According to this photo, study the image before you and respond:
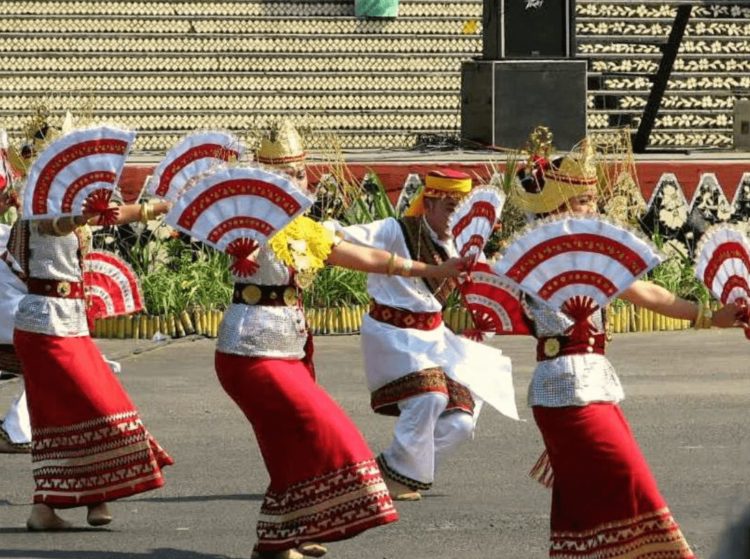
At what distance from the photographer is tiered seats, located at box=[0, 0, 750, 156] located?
19.8 m

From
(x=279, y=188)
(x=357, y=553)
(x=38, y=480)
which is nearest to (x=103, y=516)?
(x=38, y=480)

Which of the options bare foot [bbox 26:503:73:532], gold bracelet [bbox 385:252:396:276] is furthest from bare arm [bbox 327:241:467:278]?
bare foot [bbox 26:503:73:532]

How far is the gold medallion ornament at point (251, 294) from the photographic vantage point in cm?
744

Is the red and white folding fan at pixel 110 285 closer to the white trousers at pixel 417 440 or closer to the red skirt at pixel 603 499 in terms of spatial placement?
the white trousers at pixel 417 440

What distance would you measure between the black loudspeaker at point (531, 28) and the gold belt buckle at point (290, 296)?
34.6ft

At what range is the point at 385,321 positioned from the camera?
880cm

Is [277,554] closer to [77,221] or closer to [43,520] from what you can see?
[43,520]

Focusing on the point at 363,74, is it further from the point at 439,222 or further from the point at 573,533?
the point at 573,533

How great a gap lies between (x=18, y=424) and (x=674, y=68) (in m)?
12.4

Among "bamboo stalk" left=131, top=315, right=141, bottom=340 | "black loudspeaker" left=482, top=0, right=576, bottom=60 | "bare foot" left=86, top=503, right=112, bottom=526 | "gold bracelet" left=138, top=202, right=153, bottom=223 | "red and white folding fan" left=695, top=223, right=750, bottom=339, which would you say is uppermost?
"black loudspeaker" left=482, top=0, right=576, bottom=60

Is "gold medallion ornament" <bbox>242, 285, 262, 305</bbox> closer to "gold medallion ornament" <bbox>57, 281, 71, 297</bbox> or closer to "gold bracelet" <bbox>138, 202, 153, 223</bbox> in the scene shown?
"gold bracelet" <bbox>138, 202, 153, 223</bbox>

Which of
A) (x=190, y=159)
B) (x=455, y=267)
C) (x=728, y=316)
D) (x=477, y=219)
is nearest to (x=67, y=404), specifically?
(x=190, y=159)

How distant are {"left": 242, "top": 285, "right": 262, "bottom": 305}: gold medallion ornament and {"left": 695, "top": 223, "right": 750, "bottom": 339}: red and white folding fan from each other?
1.72m

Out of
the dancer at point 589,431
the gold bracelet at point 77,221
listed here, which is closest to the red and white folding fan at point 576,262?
the dancer at point 589,431
